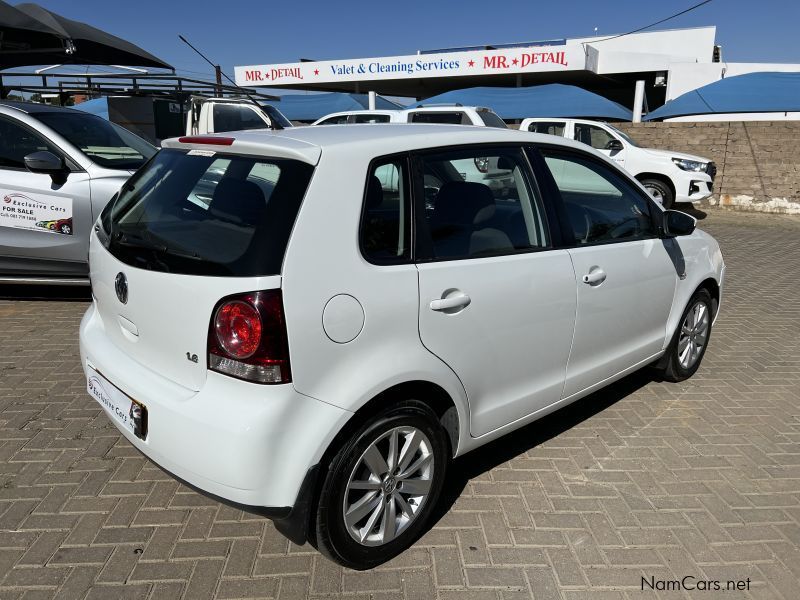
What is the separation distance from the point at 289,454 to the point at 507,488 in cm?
141

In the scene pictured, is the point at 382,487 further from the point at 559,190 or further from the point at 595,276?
the point at 559,190

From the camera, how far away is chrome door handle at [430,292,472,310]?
242 cm

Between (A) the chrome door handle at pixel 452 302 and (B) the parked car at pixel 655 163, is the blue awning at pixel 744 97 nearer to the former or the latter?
(B) the parked car at pixel 655 163

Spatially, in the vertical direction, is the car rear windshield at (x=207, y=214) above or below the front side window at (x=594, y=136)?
below

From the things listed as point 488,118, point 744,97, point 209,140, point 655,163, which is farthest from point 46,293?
point 744,97

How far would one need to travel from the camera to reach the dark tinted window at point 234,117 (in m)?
12.6

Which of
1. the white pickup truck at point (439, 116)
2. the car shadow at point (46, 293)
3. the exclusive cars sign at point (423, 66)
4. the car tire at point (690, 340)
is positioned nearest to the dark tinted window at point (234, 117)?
the white pickup truck at point (439, 116)

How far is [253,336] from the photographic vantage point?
206 centimetres

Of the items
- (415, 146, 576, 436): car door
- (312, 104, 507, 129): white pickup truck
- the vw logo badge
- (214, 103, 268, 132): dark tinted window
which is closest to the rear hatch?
the vw logo badge

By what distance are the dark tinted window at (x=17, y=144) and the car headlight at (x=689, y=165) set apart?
11445 mm

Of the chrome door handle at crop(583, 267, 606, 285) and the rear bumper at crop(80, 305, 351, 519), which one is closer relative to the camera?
the rear bumper at crop(80, 305, 351, 519)

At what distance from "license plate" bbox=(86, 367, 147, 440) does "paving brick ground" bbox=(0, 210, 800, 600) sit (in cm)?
55

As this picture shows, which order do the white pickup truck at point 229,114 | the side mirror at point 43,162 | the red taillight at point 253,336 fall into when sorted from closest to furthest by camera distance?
the red taillight at point 253,336, the side mirror at point 43,162, the white pickup truck at point 229,114

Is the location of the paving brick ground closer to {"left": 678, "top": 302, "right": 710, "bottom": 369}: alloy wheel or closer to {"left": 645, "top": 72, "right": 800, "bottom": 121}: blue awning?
{"left": 678, "top": 302, "right": 710, "bottom": 369}: alloy wheel
